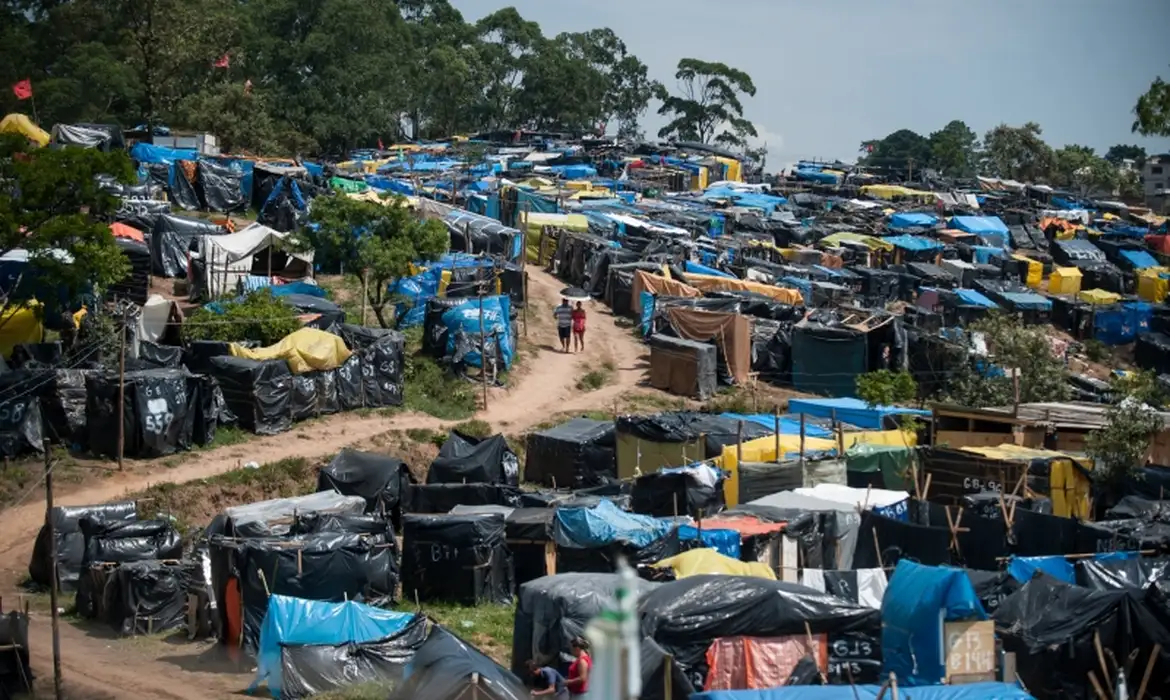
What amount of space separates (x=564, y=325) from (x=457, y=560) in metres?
16.0

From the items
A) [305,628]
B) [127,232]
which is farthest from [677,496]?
[127,232]

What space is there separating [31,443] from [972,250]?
39.6m

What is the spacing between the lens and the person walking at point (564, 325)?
33938 millimetres

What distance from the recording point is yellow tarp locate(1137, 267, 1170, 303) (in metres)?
50.2

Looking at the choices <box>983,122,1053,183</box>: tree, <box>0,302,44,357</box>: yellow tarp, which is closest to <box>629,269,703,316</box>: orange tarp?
<box>0,302,44,357</box>: yellow tarp

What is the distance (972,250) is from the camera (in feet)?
177

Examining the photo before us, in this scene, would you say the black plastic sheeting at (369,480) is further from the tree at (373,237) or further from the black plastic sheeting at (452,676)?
the black plastic sheeting at (452,676)

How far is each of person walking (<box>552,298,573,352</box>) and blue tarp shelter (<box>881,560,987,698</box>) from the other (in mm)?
21551

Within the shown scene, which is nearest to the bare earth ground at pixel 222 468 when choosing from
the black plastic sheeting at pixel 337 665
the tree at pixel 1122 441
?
the black plastic sheeting at pixel 337 665

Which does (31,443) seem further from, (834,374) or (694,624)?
(834,374)

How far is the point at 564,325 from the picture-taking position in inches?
1335

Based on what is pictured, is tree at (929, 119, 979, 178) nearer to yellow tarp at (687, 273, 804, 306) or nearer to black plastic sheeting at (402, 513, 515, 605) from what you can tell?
yellow tarp at (687, 273, 804, 306)

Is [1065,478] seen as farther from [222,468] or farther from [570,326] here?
[570,326]

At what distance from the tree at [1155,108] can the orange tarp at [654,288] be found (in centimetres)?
1481
